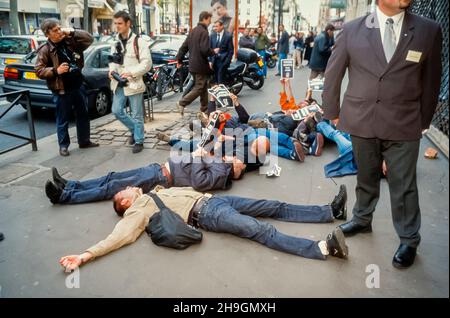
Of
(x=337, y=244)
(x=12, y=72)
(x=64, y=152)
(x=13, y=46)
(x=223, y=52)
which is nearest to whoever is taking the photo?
(x=337, y=244)

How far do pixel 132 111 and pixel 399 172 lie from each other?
4.28 meters

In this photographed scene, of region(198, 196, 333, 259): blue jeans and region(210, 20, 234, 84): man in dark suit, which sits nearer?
region(198, 196, 333, 259): blue jeans

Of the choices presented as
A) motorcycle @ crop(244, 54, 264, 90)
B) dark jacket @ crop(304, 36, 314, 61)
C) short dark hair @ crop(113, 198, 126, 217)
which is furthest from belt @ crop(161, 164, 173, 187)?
dark jacket @ crop(304, 36, 314, 61)

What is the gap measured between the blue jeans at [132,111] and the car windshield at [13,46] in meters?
8.25

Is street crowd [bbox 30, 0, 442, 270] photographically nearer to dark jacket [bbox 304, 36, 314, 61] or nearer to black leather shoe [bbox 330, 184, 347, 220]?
black leather shoe [bbox 330, 184, 347, 220]

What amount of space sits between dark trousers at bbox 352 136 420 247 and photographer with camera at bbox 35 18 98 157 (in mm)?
4383

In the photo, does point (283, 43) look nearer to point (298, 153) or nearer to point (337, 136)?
point (337, 136)

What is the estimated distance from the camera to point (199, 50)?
26.1 ft

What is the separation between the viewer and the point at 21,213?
4.02 m

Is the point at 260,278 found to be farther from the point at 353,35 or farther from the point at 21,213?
the point at 21,213

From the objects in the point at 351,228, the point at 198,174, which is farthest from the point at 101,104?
the point at 351,228

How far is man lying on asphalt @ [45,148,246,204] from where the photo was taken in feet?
13.7

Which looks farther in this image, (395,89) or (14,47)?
(14,47)

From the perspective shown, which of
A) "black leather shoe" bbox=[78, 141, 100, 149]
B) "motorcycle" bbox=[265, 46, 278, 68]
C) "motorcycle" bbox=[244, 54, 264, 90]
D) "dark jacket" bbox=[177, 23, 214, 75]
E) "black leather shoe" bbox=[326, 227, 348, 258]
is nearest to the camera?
"black leather shoe" bbox=[326, 227, 348, 258]
